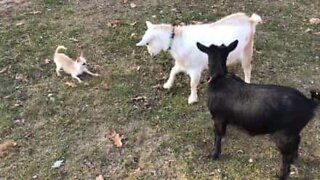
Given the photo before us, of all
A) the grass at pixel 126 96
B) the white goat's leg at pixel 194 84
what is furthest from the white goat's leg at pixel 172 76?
the white goat's leg at pixel 194 84

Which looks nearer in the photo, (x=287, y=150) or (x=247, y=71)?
(x=287, y=150)

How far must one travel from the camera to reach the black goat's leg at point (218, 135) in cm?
415

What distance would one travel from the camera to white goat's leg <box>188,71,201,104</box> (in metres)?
4.95

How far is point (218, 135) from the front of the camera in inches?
167

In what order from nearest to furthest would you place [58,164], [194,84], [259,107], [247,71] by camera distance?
[259,107] < [58,164] < [194,84] < [247,71]

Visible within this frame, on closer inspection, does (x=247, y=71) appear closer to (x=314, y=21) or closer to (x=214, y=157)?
(x=214, y=157)

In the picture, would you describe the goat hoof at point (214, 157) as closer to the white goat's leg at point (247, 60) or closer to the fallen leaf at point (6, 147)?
the white goat's leg at point (247, 60)

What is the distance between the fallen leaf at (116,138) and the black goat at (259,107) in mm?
866

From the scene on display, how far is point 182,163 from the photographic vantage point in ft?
14.1

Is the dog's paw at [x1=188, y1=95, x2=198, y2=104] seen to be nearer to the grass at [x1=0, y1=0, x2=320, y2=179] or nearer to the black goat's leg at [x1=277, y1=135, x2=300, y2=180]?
the grass at [x1=0, y1=0, x2=320, y2=179]

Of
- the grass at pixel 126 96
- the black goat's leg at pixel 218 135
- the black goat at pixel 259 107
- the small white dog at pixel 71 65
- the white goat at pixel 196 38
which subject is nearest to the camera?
the black goat at pixel 259 107

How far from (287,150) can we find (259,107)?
1.23 feet

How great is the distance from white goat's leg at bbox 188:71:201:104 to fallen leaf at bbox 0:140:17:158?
63.7 inches

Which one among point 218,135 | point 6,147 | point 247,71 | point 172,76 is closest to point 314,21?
point 247,71
